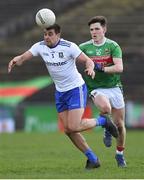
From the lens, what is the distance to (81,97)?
37.0ft

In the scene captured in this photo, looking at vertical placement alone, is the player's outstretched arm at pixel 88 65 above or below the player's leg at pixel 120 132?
above

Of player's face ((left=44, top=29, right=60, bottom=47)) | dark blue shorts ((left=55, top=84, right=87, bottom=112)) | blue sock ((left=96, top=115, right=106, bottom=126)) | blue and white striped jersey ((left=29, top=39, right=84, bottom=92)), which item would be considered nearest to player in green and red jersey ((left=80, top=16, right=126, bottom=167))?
blue sock ((left=96, top=115, right=106, bottom=126))

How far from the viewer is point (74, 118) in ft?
36.7

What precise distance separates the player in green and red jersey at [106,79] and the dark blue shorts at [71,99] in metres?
0.50

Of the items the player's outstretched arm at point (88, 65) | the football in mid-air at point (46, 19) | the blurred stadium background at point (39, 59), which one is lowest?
the blurred stadium background at point (39, 59)

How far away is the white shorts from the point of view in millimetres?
12016

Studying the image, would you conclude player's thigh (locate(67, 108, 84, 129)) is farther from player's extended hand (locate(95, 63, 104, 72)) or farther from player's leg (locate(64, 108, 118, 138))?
player's extended hand (locate(95, 63, 104, 72))

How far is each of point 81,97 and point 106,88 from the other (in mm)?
950

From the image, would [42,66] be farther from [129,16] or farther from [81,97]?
[81,97]

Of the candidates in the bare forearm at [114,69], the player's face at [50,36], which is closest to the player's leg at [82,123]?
the bare forearm at [114,69]

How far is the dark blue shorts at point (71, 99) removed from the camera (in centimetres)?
1125

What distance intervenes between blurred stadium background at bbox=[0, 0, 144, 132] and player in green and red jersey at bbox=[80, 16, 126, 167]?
629 inches

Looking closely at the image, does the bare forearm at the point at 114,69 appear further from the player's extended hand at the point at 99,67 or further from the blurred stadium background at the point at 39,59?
the blurred stadium background at the point at 39,59

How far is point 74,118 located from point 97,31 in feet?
5.25
